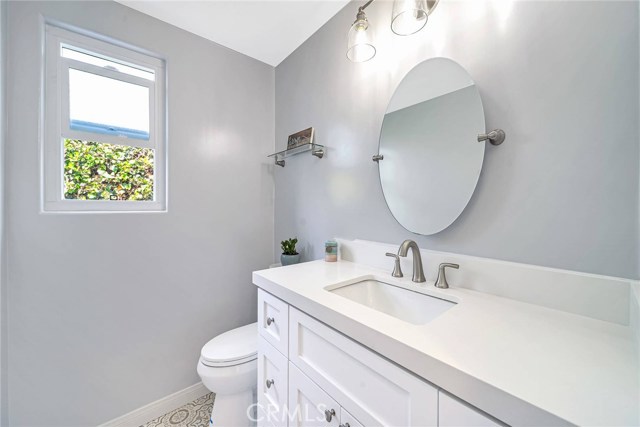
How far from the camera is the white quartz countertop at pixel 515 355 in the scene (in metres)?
0.36

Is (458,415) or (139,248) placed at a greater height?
(139,248)

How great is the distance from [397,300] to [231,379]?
96 centimetres

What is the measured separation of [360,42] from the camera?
3.57 ft

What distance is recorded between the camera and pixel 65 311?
1.24 metres

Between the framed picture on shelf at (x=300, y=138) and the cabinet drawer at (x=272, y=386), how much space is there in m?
1.20

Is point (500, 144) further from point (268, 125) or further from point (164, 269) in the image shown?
point (164, 269)

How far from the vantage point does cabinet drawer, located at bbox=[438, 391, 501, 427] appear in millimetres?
420

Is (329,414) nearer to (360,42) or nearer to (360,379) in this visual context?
(360,379)

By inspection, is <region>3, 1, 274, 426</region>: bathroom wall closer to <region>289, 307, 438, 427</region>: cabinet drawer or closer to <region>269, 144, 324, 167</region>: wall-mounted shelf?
<region>269, 144, 324, 167</region>: wall-mounted shelf

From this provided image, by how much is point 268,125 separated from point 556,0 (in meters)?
1.71

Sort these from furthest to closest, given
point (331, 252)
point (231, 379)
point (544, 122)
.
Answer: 1. point (331, 252)
2. point (231, 379)
3. point (544, 122)

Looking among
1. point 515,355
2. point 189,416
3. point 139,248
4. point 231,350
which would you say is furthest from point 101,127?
point 515,355

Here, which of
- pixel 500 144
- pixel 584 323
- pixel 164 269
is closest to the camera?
pixel 584 323

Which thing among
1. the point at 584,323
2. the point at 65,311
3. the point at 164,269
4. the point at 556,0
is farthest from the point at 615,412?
the point at 65,311
